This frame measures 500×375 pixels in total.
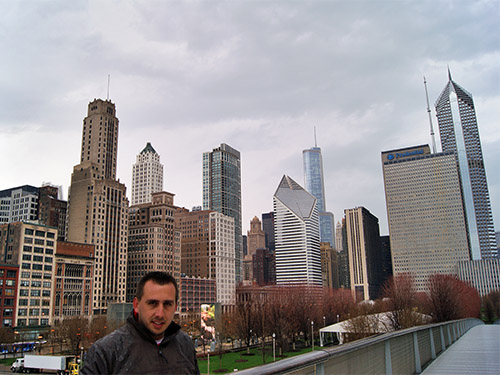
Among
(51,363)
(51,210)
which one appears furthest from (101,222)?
(51,363)

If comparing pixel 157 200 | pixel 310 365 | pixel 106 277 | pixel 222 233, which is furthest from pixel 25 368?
pixel 222 233

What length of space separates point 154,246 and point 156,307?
143557mm

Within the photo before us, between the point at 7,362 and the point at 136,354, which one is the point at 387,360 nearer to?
the point at 136,354

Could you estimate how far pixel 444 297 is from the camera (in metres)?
47.8

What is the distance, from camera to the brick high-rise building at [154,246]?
14038 centimetres

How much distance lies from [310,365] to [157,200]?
6453 inches

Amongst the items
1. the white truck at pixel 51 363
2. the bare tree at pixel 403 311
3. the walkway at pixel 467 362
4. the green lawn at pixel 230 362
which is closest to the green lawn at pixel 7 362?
the white truck at pixel 51 363

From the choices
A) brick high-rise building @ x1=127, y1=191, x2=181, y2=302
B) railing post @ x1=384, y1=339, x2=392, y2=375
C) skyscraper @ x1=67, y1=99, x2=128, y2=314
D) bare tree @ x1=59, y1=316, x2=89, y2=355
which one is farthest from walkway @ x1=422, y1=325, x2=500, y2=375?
brick high-rise building @ x1=127, y1=191, x2=181, y2=302

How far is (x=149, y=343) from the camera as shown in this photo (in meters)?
3.17

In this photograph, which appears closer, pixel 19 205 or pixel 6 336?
pixel 6 336

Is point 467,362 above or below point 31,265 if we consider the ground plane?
below

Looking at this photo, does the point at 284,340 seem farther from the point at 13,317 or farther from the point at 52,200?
the point at 52,200

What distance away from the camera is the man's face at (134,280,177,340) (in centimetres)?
319

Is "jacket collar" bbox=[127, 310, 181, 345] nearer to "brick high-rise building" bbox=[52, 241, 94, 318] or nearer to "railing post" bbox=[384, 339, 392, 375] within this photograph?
"railing post" bbox=[384, 339, 392, 375]
